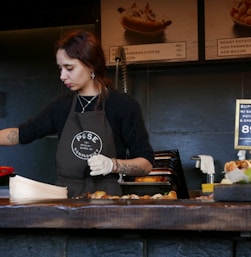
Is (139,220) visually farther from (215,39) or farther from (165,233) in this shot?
(215,39)

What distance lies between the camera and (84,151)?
7.21ft

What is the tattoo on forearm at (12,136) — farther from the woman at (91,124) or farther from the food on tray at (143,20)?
the food on tray at (143,20)

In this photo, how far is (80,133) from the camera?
2.22 metres

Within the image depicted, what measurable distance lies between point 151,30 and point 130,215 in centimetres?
271

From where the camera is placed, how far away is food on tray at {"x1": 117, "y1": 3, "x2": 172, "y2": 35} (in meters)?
3.71

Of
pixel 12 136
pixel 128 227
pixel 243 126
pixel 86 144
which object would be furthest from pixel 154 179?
pixel 128 227

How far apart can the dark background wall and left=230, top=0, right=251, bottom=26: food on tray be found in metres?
0.29

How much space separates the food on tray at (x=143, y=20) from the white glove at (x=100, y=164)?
199cm

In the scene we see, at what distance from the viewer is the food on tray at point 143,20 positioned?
12.2ft

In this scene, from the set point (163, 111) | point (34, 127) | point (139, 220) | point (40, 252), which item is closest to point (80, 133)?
point (34, 127)

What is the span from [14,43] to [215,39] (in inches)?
66.4

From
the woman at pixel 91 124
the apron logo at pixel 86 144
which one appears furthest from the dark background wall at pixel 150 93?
the apron logo at pixel 86 144

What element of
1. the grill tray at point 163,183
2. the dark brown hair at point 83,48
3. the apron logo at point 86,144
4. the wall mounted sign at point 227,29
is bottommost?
the grill tray at point 163,183

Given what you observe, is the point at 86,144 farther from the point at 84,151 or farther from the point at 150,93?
the point at 150,93
